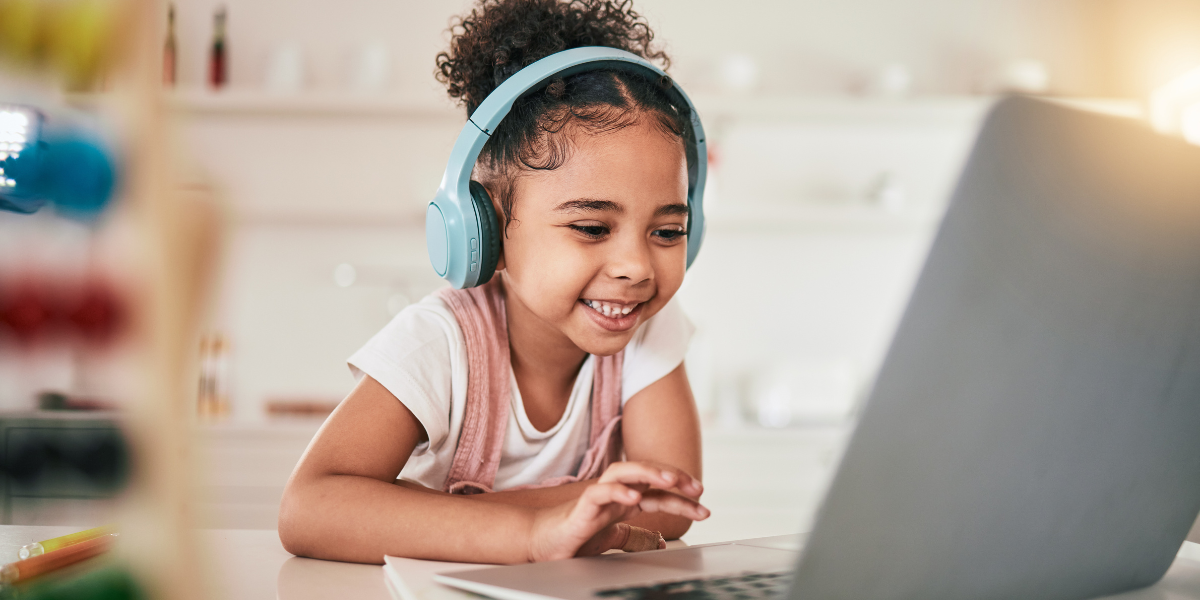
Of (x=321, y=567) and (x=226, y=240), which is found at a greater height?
(x=226, y=240)

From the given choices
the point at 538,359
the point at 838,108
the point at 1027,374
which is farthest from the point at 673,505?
the point at 838,108

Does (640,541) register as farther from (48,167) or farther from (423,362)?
(48,167)

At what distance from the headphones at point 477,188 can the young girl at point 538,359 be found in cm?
5

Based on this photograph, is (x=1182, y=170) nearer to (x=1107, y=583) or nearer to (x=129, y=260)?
(x=1107, y=583)

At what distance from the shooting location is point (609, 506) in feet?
1.77

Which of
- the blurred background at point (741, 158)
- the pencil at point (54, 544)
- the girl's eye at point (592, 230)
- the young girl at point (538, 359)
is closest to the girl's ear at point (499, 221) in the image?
the young girl at point (538, 359)

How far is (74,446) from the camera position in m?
0.32

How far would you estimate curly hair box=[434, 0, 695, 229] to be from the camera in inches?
33.3

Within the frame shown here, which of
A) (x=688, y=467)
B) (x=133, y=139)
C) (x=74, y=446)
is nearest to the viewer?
(x=133, y=139)

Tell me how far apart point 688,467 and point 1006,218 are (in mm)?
667

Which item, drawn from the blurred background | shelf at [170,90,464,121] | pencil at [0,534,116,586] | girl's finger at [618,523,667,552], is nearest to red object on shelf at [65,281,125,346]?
pencil at [0,534,116,586]

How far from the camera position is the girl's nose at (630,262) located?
789 mm

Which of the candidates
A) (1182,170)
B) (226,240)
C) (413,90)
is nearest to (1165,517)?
(1182,170)

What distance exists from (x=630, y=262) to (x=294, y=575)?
422 millimetres
